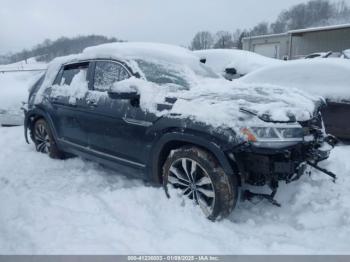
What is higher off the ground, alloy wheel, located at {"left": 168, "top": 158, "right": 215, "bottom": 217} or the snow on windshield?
the snow on windshield

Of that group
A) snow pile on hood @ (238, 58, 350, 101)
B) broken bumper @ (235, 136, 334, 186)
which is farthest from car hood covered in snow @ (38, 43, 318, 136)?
snow pile on hood @ (238, 58, 350, 101)

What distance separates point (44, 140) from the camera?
17.8 feet

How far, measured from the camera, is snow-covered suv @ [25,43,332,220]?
9.29ft

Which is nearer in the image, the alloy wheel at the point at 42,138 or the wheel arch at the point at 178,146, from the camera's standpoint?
the wheel arch at the point at 178,146

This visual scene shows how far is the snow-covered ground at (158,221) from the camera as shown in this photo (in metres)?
2.80

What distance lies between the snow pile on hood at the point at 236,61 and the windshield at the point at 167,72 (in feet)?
15.7

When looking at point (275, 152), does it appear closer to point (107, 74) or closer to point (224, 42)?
point (107, 74)

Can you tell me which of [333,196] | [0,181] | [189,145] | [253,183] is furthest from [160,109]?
[0,181]

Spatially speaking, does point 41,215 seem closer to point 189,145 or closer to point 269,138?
point 189,145

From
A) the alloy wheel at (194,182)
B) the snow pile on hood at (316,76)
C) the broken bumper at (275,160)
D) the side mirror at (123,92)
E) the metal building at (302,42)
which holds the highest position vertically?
the side mirror at (123,92)

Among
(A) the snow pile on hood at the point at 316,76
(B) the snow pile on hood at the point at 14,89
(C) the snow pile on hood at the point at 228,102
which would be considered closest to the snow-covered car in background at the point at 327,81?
(A) the snow pile on hood at the point at 316,76

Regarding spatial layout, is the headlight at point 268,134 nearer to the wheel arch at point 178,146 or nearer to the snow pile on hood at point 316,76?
the wheel arch at point 178,146

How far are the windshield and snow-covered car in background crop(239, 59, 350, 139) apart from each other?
2.91 ft

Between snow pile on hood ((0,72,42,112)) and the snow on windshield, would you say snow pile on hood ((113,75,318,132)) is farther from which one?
snow pile on hood ((0,72,42,112))
